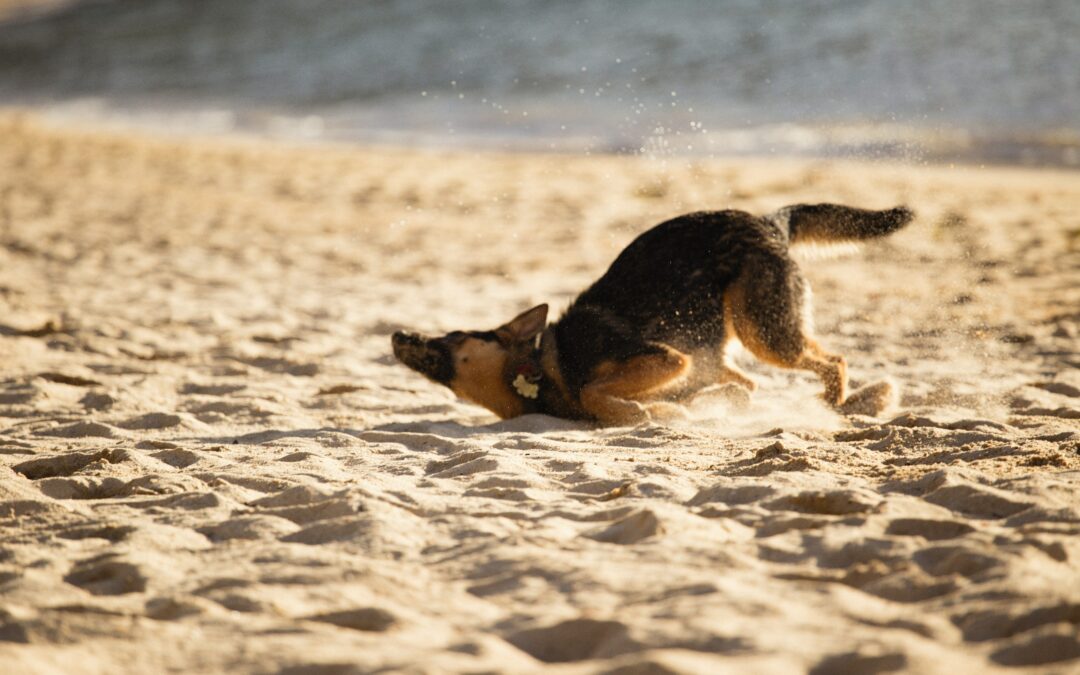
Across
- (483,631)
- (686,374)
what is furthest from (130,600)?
(686,374)

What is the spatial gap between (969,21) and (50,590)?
22.3 metres

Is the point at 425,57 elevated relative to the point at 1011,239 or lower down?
elevated

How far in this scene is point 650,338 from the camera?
19.4 ft

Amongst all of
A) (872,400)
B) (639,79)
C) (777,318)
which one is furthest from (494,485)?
(639,79)

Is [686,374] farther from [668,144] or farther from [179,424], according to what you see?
[668,144]

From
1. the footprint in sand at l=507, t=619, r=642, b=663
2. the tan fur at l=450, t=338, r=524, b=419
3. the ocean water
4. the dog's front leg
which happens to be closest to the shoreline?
the ocean water

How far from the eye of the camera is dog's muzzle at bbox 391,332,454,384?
19.1 ft

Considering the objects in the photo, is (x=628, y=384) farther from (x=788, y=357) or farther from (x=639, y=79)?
(x=639, y=79)

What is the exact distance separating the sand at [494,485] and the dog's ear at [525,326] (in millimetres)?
453

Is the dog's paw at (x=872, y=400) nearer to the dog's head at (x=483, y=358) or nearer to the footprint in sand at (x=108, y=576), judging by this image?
the dog's head at (x=483, y=358)

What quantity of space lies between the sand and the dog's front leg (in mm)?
190

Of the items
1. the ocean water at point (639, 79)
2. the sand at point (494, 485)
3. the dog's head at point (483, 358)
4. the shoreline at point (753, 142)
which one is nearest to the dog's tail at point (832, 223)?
the sand at point (494, 485)

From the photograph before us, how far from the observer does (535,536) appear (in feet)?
12.4

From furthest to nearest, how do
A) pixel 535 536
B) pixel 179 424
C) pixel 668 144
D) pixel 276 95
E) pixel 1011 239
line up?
pixel 276 95, pixel 668 144, pixel 1011 239, pixel 179 424, pixel 535 536
